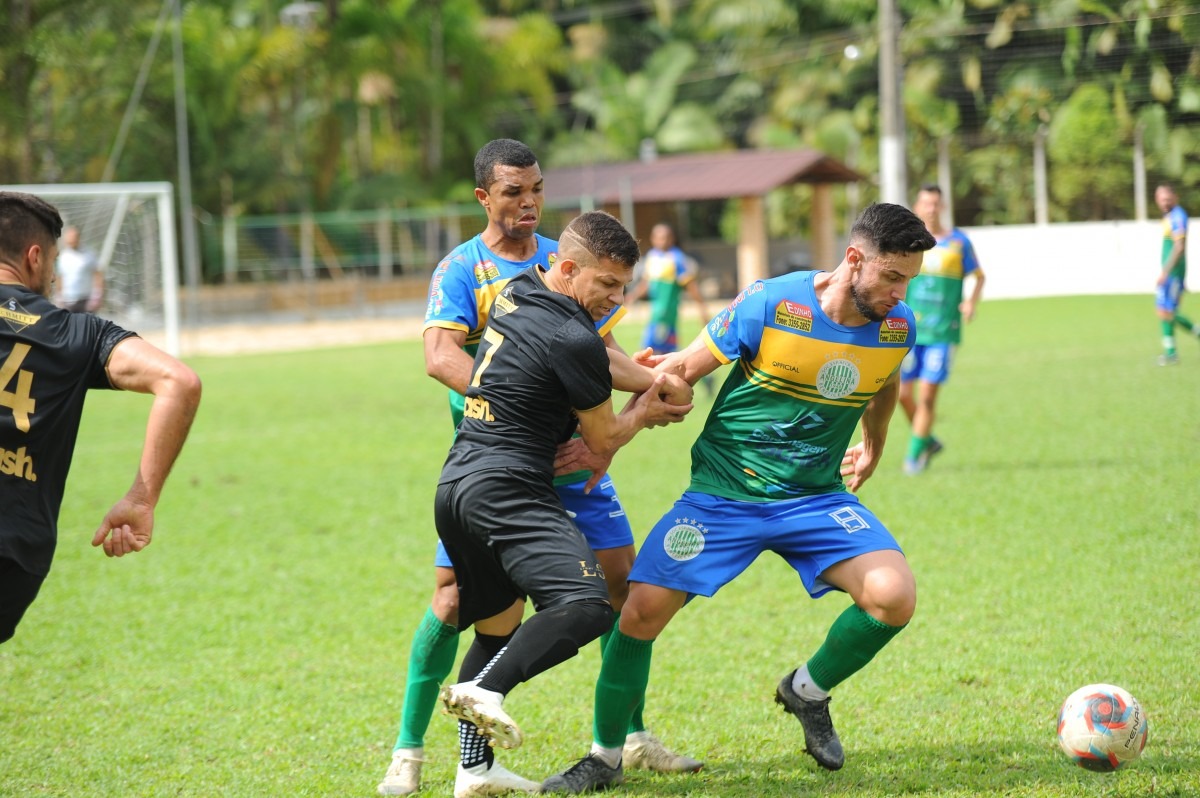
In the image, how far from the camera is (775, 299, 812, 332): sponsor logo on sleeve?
465cm

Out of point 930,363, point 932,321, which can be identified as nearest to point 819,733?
point 930,363

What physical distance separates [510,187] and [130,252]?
21984mm

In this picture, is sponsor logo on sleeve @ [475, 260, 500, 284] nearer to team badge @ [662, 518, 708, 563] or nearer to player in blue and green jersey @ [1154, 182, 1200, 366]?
team badge @ [662, 518, 708, 563]

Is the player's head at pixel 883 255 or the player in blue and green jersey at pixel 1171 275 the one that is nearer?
the player's head at pixel 883 255

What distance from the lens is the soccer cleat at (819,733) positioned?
4562mm

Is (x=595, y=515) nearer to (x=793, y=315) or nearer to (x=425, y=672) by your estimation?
(x=425, y=672)

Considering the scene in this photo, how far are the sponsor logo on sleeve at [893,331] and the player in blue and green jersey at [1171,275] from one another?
13.3 metres

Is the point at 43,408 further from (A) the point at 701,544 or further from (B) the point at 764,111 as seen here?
(B) the point at 764,111

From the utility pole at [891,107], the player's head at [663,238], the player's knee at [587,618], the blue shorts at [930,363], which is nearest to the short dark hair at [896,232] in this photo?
the player's knee at [587,618]

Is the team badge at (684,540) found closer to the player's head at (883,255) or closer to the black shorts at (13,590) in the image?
the player's head at (883,255)

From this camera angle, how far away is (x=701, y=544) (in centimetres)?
457

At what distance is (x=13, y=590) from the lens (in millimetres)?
3957

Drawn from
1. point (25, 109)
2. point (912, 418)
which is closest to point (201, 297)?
point (25, 109)

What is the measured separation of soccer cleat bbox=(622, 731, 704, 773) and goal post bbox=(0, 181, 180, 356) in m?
20.1
